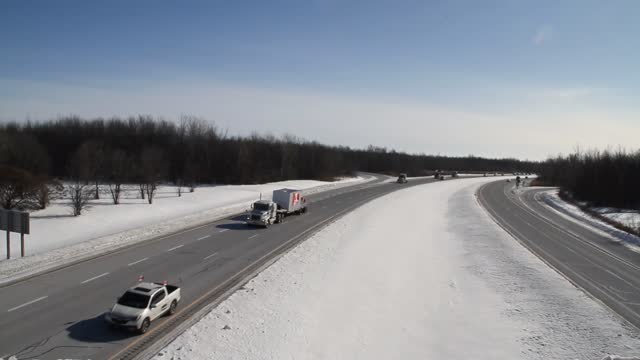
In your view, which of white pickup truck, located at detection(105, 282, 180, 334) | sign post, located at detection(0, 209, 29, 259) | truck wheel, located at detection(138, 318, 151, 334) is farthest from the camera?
sign post, located at detection(0, 209, 29, 259)

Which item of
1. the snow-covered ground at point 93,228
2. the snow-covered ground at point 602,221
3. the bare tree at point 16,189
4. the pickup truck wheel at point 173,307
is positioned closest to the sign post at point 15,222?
the snow-covered ground at point 93,228

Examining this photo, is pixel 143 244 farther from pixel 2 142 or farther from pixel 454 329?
pixel 2 142

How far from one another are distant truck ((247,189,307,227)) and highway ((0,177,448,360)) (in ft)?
5.27

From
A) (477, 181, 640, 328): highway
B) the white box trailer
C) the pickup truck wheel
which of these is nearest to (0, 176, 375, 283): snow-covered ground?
the white box trailer

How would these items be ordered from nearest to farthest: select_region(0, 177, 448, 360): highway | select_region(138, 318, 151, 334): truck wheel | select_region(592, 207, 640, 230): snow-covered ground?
select_region(0, 177, 448, 360): highway
select_region(138, 318, 151, 334): truck wheel
select_region(592, 207, 640, 230): snow-covered ground

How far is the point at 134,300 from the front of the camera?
14.0m

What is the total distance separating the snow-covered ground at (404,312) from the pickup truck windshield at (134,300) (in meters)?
1.65

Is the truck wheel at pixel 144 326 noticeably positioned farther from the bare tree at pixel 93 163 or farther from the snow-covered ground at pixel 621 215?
the bare tree at pixel 93 163

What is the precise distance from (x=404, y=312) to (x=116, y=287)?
37.8ft

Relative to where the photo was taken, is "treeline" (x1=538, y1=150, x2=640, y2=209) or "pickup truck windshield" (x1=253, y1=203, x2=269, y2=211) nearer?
"pickup truck windshield" (x1=253, y1=203, x2=269, y2=211)

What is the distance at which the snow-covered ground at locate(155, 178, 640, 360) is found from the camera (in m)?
13.5

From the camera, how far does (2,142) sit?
254 feet

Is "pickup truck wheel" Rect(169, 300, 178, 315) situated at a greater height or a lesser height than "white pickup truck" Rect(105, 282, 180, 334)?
lesser

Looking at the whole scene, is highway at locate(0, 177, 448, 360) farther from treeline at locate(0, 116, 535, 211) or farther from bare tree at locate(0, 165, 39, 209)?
treeline at locate(0, 116, 535, 211)
